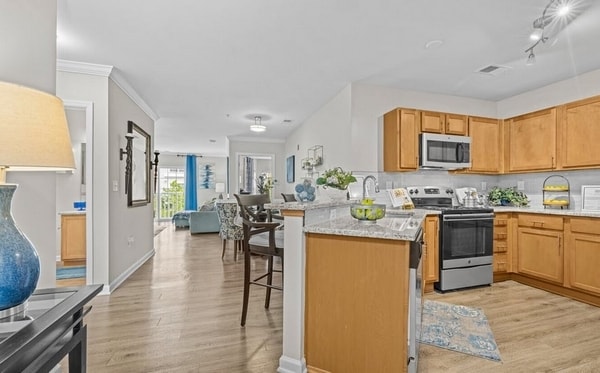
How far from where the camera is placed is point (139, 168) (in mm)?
4406

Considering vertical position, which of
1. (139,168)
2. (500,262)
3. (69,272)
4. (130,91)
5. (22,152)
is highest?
(130,91)

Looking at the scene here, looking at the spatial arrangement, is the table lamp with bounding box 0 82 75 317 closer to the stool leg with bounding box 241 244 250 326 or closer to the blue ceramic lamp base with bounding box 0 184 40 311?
the blue ceramic lamp base with bounding box 0 184 40 311

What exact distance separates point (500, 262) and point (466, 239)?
2.34ft

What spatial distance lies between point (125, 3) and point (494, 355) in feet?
12.0

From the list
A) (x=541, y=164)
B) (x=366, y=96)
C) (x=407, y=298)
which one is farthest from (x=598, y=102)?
(x=407, y=298)

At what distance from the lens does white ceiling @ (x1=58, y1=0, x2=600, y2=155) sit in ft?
7.20

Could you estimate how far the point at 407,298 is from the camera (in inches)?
60.4

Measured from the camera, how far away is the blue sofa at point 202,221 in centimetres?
727

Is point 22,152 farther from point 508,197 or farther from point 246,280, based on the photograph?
point 508,197

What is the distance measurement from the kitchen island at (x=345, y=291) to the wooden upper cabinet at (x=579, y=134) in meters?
2.94

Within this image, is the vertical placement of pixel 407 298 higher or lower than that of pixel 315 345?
higher

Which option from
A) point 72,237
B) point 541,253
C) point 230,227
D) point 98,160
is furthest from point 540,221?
point 72,237

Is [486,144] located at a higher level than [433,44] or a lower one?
lower

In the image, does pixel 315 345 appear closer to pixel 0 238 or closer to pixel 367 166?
pixel 0 238
